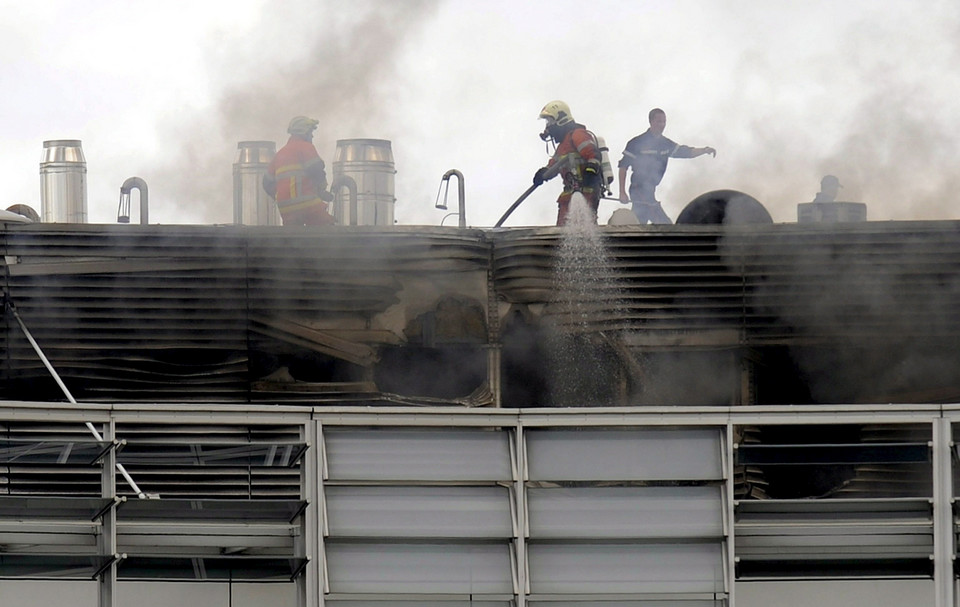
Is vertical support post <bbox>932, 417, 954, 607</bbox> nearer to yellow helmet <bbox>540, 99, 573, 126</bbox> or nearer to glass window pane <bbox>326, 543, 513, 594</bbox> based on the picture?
glass window pane <bbox>326, 543, 513, 594</bbox>

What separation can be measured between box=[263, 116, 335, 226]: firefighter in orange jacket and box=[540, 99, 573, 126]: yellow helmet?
71.9 inches

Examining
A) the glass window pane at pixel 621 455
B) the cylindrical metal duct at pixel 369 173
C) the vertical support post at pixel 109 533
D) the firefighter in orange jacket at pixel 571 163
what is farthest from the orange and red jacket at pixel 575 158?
A: the vertical support post at pixel 109 533

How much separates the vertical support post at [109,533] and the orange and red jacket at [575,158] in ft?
18.0

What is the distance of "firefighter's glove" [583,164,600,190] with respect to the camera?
10078 mm

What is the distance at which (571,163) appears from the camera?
1014 centimetres

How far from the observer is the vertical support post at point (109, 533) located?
518cm

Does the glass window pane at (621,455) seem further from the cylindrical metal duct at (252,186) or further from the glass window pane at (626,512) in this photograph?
the cylindrical metal duct at (252,186)

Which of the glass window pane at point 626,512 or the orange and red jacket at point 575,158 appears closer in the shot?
the glass window pane at point 626,512

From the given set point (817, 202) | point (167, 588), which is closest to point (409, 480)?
point (167, 588)

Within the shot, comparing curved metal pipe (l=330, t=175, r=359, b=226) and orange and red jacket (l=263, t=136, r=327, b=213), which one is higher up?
curved metal pipe (l=330, t=175, r=359, b=226)

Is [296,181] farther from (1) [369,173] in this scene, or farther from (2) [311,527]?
(2) [311,527]

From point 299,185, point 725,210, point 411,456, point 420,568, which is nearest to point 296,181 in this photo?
point 299,185

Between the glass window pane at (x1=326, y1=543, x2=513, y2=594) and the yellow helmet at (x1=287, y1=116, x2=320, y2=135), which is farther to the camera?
the yellow helmet at (x1=287, y1=116, x2=320, y2=135)

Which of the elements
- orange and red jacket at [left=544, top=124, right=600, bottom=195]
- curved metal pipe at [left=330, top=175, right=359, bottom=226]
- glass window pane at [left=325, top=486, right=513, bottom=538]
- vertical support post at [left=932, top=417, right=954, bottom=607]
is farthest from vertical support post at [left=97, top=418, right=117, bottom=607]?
curved metal pipe at [left=330, top=175, right=359, bottom=226]
